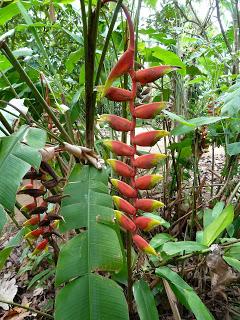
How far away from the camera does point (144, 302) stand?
0.76 m

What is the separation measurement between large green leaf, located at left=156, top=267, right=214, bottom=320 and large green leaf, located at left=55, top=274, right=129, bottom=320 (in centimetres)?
22

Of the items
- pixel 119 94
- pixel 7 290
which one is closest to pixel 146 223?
pixel 119 94

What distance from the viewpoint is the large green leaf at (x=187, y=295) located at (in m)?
0.70

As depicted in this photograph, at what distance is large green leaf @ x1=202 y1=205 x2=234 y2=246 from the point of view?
2.47ft

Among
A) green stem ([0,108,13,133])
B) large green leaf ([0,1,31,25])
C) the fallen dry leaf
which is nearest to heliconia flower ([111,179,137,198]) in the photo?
green stem ([0,108,13,133])

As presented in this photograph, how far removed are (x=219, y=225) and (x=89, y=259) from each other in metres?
0.34

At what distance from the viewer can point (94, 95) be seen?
739 mm

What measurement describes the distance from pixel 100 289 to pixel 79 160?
12.6 inches

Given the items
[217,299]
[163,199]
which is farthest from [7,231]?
[217,299]

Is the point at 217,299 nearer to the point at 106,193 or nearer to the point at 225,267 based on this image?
the point at 225,267

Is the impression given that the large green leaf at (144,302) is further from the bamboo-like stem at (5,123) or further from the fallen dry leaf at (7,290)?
the fallen dry leaf at (7,290)

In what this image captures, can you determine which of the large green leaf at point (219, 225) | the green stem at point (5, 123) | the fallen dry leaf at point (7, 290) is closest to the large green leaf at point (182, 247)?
the large green leaf at point (219, 225)

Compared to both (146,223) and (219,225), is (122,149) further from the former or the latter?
(219,225)

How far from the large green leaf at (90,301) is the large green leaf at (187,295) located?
22 cm
